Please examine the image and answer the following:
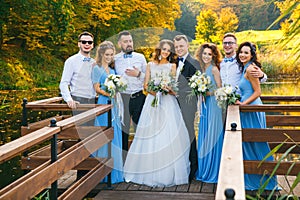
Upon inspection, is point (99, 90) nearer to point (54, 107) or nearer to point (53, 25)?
point (54, 107)

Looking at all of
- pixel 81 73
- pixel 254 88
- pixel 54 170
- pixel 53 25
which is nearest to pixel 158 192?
pixel 254 88

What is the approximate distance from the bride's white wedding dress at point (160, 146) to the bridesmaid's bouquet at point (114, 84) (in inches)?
13.0

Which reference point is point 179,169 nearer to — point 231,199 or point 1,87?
point 231,199

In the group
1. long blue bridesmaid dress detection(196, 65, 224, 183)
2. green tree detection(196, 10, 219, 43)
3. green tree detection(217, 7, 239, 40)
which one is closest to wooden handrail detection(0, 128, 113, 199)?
long blue bridesmaid dress detection(196, 65, 224, 183)

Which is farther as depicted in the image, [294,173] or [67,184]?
[67,184]

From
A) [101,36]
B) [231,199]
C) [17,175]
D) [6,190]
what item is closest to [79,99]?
[17,175]

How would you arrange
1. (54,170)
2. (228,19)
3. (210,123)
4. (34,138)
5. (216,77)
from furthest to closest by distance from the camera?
(228,19)
(210,123)
(216,77)
(54,170)
(34,138)

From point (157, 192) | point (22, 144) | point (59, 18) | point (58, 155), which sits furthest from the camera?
point (59, 18)

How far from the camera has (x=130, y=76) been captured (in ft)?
17.1

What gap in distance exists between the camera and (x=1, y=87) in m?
18.3

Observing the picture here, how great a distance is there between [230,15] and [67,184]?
1207 inches

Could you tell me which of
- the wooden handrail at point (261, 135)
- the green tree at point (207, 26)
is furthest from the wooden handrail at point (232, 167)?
the green tree at point (207, 26)

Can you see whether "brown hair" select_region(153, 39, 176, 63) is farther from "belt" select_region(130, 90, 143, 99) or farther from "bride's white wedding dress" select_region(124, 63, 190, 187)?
"belt" select_region(130, 90, 143, 99)

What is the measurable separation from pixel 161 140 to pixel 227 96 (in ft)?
3.16
